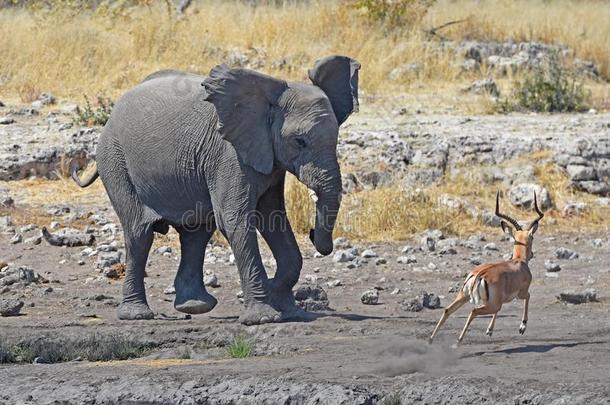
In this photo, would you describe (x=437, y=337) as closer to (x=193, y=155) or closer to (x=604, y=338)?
(x=604, y=338)

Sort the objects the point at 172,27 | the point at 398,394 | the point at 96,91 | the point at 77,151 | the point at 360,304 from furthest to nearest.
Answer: the point at 172,27 < the point at 96,91 < the point at 77,151 < the point at 360,304 < the point at 398,394

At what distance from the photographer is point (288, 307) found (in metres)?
10.5

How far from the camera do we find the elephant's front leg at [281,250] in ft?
34.2

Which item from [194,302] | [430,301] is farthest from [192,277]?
[430,301]

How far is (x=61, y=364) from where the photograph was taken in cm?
955

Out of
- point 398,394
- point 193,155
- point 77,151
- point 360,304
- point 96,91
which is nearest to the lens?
point 398,394

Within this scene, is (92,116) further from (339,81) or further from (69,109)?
(339,81)

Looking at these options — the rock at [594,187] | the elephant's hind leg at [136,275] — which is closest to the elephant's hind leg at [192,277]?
the elephant's hind leg at [136,275]

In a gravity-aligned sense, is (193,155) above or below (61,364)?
above

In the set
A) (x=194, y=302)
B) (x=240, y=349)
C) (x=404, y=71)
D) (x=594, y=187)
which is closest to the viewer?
(x=240, y=349)

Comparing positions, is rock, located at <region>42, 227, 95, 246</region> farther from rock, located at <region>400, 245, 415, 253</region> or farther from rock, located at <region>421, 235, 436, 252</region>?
rock, located at <region>421, 235, 436, 252</region>

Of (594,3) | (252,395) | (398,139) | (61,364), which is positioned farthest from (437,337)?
(594,3)

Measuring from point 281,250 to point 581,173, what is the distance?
5865 mm

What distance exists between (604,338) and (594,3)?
2235cm
